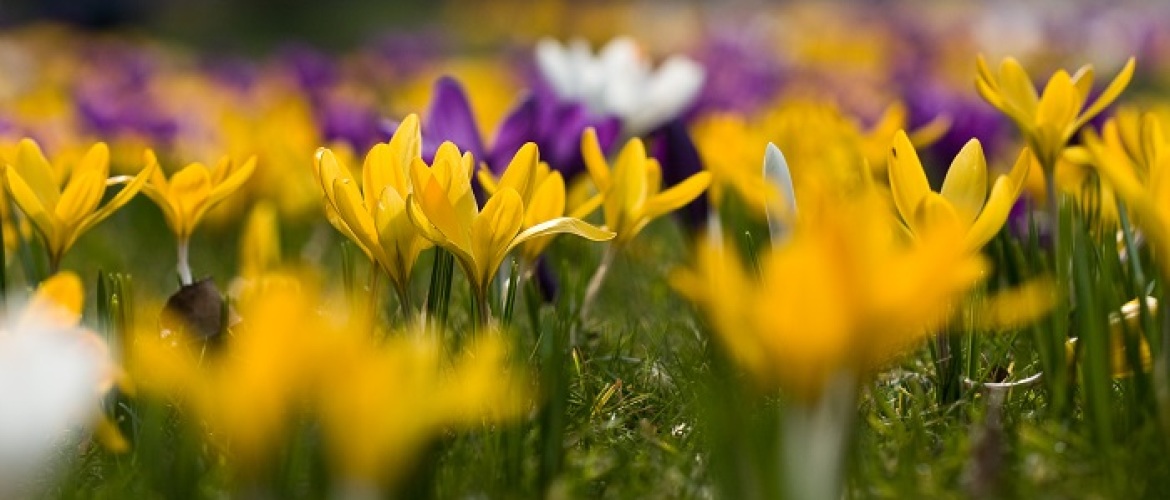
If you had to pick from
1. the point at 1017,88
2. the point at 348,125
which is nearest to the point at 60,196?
the point at 1017,88

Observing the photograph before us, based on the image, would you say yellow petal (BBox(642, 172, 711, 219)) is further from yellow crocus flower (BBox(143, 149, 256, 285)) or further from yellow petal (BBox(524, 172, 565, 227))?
yellow crocus flower (BBox(143, 149, 256, 285))

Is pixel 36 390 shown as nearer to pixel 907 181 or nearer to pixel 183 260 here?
pixel 183 260

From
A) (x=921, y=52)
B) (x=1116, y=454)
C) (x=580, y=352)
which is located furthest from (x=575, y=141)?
(x=921, y=52)

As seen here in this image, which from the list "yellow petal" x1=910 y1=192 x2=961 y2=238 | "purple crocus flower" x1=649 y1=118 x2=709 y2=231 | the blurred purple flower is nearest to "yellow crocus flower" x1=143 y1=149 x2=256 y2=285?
"purple crocus flower" x1=649 y1=118 x2=709 y2=231

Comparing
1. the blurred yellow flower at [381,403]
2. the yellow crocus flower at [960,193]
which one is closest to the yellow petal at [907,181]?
the yellow crocus flower at [960,193]

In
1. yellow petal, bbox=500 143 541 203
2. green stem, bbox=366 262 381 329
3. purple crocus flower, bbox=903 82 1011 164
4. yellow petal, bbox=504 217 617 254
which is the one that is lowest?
purple crocus flower, bbox=903 82 1011 164
